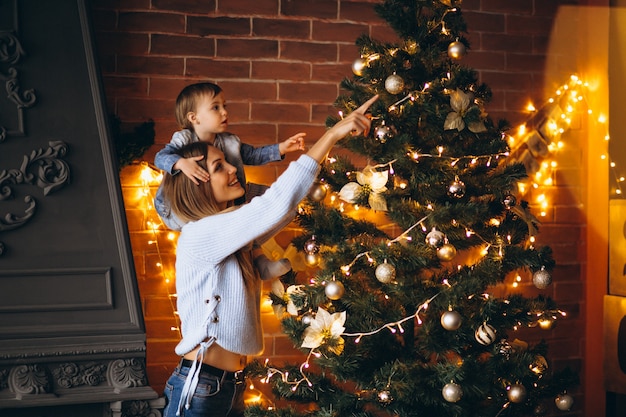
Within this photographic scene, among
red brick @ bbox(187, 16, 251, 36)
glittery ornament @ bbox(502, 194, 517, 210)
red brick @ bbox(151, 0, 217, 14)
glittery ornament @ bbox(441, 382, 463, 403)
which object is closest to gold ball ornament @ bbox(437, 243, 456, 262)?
glittery ornament @ bbox(502, 194, 517, 210)

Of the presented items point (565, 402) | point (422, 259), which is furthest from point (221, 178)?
point (565, 402)

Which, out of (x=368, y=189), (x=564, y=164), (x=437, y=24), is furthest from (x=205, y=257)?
(x=564, y=164)

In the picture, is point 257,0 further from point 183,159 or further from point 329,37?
point 183,159

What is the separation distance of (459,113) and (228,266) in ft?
3.02

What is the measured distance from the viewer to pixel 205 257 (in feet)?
8.15

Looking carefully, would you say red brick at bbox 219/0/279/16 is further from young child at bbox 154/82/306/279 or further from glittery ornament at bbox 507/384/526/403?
glittery ornament at bbox 507/384/526/403

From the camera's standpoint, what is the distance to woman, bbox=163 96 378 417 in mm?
2400

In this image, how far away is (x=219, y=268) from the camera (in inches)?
99.7

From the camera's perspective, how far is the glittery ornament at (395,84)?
96.9 inches

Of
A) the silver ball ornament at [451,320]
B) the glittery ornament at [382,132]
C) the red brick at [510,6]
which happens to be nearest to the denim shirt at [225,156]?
the glittery ornament at [382,132]

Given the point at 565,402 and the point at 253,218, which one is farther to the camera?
the point at 565,402

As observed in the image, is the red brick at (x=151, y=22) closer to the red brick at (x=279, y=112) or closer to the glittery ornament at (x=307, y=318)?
the red brick at (x=279, y=112)

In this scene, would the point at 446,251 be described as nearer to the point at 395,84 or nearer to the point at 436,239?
the point at 436,239

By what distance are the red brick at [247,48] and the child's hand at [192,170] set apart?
95 cm
